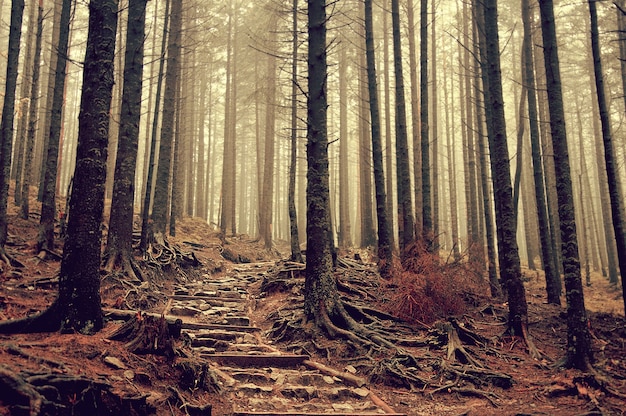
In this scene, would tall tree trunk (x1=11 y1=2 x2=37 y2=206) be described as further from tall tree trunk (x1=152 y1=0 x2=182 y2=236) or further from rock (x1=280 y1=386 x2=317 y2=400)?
rock (x1=280 y1=386 x2=317 y2=400)

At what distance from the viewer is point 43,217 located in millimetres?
10172

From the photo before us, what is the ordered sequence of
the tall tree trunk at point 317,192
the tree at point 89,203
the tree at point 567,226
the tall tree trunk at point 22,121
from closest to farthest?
the tree at point 89,203
the tree at point 567,226
the tall tree trunk at point 317,192
the tall tree trunk at point 22,121

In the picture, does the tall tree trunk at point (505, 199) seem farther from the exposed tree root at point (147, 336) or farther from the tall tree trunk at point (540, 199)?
the exposed tree root at point (147, 336)

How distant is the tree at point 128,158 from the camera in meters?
9.77

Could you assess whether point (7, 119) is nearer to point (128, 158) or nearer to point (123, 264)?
point (128, 158)

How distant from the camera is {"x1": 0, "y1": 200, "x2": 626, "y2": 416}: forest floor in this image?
4031mm

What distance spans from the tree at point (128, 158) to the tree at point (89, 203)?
15.1 feet

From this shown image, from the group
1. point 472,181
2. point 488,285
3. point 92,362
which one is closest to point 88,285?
point 92,362

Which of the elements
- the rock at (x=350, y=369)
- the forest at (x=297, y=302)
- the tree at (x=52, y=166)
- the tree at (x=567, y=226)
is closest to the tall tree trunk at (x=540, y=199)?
the forest at (x=297, y=302)

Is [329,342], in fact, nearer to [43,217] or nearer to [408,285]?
[408,285]

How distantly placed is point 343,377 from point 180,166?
16.5 m

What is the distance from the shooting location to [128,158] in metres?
10.3

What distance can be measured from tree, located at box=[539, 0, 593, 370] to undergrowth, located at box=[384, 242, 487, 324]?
7.98 feet

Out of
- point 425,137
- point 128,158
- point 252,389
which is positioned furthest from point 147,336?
point 425,137
